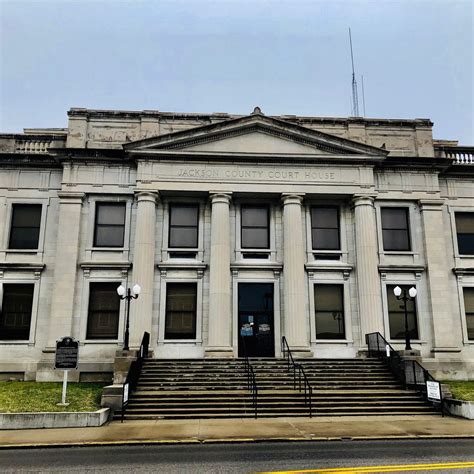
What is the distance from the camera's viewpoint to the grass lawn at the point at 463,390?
17.0 metres

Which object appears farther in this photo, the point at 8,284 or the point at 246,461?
the point at 8,284

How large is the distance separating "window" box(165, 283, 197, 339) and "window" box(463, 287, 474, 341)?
1406 centimetres

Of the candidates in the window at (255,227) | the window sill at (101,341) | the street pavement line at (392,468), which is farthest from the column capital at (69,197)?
the street pavement line at (392,468)

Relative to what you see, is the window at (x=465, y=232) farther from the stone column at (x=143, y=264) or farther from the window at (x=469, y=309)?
the stone column at (x=143, y=264)

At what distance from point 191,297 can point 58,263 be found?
6.61m

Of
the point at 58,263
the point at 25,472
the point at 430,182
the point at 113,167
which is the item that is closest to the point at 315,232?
the point at 430,182

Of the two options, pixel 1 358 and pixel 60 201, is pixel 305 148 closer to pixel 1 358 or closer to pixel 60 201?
pixel 60 201

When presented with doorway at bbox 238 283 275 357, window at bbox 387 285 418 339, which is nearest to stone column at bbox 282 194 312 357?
doorway at bbox 238 283 275 357

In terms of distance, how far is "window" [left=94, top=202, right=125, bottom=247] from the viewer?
23656 mm

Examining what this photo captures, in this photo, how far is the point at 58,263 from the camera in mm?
22531

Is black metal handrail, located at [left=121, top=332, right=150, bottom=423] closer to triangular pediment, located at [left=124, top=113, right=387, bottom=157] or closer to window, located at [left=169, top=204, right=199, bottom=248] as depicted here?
window, located at [left=169, top=204, right=199, bottom=248]

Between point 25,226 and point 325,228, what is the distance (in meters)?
15.5

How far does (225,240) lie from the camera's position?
75.6 ft

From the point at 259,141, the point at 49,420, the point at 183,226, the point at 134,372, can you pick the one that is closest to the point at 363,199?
the point at 259,141
